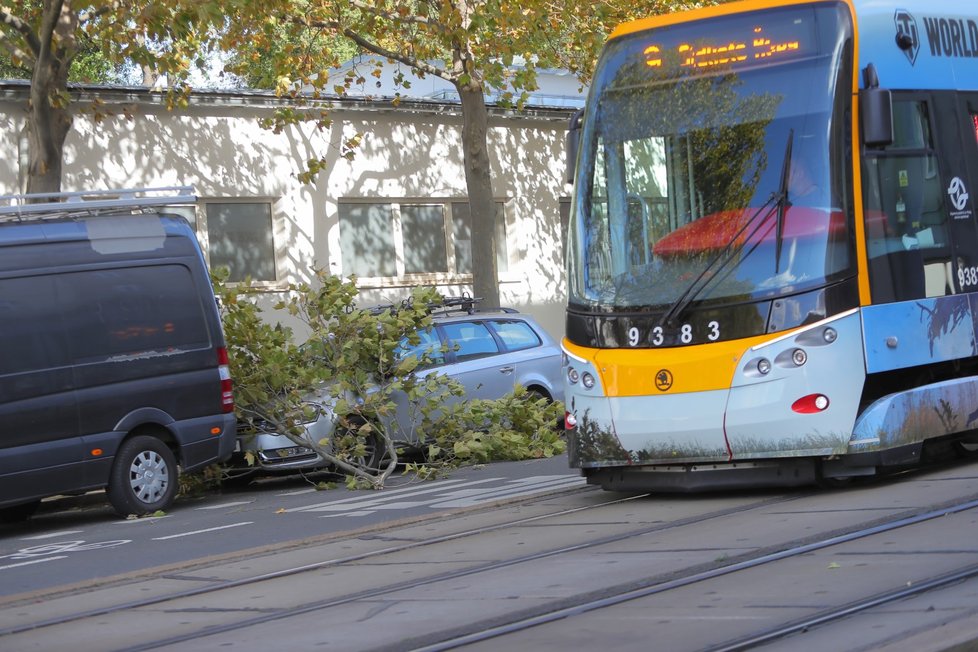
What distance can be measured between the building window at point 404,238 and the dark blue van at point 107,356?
10273mm

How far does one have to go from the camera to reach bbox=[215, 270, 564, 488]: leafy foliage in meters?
14.5

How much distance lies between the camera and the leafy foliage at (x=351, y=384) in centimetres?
1448

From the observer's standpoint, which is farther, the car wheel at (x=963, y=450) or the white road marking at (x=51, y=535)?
the white road marking at (x=51, y=535)

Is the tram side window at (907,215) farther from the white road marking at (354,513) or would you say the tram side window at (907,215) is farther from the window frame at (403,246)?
the window frame at (403,246)

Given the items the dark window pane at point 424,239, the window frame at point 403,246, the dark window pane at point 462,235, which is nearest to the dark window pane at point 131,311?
the window frame at point 403,246

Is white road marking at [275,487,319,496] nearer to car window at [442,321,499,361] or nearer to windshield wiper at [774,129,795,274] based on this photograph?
car window at [442,321,499,361]

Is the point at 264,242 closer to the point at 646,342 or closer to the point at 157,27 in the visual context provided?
the point at 157,27

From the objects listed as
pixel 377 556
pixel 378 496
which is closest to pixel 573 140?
pixel 377 556

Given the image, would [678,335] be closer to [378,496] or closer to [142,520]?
[378,496]

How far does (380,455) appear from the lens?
592 inches

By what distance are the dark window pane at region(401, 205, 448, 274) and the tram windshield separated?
1409 centimetres

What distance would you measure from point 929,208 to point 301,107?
14161 millimetres

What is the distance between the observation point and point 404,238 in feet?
82.8

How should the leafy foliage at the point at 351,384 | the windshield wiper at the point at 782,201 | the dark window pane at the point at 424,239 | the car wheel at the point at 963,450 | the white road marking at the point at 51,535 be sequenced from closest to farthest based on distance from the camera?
1. the windshield wiper at the point at 782,201
2. the car wheel at the point at 963,450
3. the white road marking at the point at 51,535
4. the leafy foliage at the point at 351,384
5. the dark window pane at the point at 424,239
